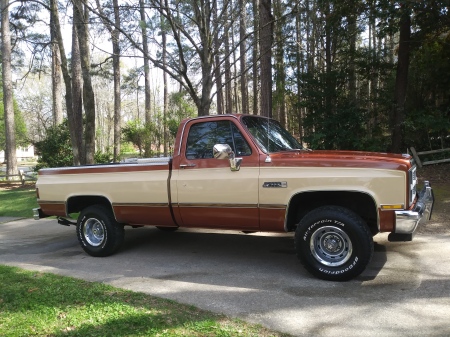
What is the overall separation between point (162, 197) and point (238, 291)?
1.85 meters

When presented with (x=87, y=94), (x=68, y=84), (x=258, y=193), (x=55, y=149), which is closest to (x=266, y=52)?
(x=87, y=94)

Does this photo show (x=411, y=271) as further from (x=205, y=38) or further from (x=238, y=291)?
(x=205, y=38)

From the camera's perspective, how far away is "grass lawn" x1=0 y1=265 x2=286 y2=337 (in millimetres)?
3531

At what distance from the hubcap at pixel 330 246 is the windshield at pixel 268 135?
50.2 inches

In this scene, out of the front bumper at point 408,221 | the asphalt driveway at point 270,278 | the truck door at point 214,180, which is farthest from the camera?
the truck door at point 214,180

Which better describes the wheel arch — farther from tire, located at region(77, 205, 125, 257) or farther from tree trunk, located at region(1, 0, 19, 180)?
tree trunk, located at region(1, 0, 19, 180)

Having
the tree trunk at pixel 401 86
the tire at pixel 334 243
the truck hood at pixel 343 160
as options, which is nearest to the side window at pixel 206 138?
the truck hood at pixel 343 160

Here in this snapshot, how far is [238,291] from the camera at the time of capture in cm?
459

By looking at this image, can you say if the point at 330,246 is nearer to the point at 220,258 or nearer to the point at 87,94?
the point at 220,258

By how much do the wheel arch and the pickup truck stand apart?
13 millimetres

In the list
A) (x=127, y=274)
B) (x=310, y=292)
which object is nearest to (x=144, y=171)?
(x=127, y=274)

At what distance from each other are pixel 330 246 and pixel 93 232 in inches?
149

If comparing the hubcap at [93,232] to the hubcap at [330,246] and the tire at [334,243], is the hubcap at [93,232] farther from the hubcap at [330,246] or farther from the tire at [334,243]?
the hubcap at [330,246]

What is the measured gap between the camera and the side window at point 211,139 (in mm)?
5402
